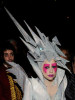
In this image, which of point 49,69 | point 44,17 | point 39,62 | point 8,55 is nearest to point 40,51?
point 39,62

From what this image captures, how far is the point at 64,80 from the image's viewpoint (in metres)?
2.58

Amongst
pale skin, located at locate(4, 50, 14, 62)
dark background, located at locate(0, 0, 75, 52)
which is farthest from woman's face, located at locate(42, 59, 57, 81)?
dark background, located at locate(0, 0, 75, 52)

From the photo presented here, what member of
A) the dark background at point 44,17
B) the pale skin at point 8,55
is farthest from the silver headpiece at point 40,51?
the dark background at point 44,17

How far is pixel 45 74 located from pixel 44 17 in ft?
9.74

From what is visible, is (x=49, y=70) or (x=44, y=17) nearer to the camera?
(x=49, y=70)

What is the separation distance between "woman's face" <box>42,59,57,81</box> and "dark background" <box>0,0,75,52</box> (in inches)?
85.6

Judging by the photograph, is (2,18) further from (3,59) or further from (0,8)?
(3,59)

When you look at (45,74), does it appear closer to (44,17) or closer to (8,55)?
(8,55)

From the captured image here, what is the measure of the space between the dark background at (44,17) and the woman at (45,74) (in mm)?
2089

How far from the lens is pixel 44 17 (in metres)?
5.11

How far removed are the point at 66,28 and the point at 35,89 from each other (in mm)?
3362

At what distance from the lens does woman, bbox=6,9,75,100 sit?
2400mm

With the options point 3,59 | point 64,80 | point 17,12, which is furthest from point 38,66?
point 17,12

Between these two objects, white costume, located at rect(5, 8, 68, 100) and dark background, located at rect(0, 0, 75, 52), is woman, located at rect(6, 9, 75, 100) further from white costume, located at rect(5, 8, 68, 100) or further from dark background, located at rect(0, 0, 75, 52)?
dark background, located at rect(0, 0, 75, 52)
